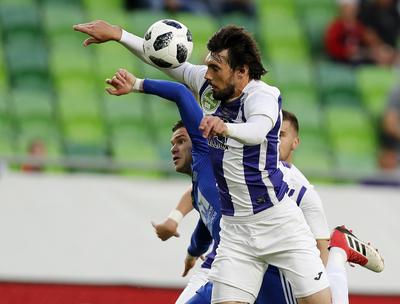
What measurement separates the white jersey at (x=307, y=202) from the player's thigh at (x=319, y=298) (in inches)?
21.4

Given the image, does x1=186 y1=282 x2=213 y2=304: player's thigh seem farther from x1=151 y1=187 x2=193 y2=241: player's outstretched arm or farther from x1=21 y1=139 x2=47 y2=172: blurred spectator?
x1=21 y1=139 x2=47 y2=172: blurred spectator

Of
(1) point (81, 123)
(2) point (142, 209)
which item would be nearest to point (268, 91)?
(2) point (142, 209)

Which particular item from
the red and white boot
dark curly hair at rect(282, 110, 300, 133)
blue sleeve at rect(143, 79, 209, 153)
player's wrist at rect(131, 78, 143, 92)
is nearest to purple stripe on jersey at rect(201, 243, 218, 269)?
the red and white boot

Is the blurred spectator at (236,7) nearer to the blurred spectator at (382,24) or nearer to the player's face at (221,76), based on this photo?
the blurred spectator at (382,24)

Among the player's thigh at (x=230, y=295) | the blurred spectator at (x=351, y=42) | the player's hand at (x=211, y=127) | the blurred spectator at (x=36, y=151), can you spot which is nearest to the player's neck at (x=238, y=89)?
the player's hand at (x=211, y=127)

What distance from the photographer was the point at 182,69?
6.41 meters

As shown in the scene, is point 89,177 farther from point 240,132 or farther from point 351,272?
point 240,132

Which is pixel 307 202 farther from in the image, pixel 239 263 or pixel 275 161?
pixel 239 263

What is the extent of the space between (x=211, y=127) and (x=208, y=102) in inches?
29.9

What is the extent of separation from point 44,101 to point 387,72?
4453mm

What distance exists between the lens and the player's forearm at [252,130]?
5625mm

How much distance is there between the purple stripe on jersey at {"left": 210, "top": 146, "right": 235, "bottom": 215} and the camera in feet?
20.0

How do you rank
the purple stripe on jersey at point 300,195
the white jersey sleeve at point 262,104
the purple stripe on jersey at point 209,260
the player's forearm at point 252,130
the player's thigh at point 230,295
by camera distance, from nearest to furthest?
the player's forearm at point 252,130 → the white jersey sleeve at point 262,104 → the player's thigh at point 230,295 → the purple stripe on jersey at point 300,195 → the purple stripe on jersey at point 209,260

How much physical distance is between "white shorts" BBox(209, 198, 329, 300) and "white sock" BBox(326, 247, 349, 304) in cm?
21
